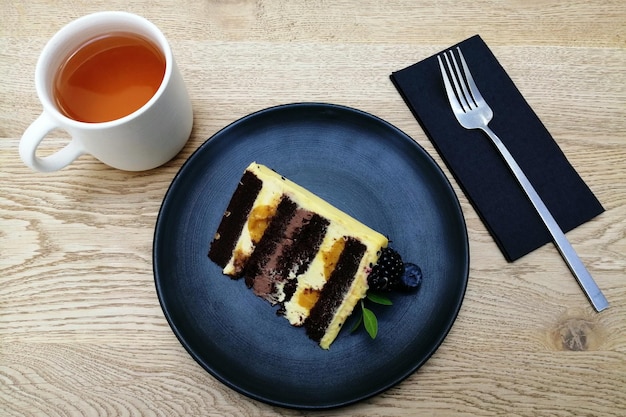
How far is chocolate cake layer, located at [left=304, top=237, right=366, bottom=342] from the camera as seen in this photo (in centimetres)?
114

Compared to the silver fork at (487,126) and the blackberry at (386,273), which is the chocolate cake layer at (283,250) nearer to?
the blackberry at (386,273)

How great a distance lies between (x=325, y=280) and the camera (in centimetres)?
117

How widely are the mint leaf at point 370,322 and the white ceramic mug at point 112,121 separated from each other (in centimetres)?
59

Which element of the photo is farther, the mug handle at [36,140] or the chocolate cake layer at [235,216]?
the chocolate cake layer at [235,216]

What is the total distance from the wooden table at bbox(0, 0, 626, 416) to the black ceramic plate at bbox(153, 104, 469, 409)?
0.29 ft

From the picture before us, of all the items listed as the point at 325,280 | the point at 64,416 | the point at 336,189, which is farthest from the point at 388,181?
the point at 64,416

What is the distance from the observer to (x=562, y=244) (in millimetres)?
1230

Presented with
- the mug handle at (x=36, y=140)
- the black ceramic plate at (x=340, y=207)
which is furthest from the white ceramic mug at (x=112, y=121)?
the black ceramic plate at (x=340, y=207)

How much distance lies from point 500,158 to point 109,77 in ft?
3.09

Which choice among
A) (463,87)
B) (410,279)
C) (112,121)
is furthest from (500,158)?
(112,121)

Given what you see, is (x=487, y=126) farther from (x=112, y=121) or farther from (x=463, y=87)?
(x=112, y=121)

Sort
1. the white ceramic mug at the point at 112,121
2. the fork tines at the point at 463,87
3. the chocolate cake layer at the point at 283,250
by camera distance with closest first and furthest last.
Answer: the white ceramic mug at the point at 112,121 → the chocolate cake layer at the point at 283,250 → the fork tines at the point at 463,87

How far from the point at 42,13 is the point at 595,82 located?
150 cm

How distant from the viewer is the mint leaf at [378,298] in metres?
1.13
